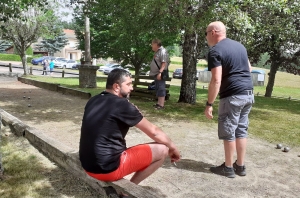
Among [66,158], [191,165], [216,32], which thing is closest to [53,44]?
[66,158]

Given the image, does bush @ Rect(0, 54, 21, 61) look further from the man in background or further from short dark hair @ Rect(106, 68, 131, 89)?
short dark hair @ Rect(106, 68, 131, 89)

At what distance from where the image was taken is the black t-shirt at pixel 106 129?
2748mm

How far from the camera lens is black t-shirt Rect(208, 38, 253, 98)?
11.9 ft

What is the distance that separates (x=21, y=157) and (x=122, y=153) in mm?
2114

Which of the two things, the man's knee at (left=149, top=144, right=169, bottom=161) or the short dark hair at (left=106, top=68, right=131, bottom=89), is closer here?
the short dark hair at (left=106, top=68, right=131, bottom=89)

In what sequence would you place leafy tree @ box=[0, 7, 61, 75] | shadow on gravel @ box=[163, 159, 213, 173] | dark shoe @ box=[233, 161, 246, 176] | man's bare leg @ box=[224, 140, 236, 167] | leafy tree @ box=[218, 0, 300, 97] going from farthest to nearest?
leafy tree @ box=[0, 7, 61, 75]
leafy tree @ box=[218, 0, 300, 97]
shadow on gravel @ box=[163, 159, 213, 173]
dark shoe @ box=[233, 161, 246, 176]
man's bare leg @ box=[224, 140, 236, 167]

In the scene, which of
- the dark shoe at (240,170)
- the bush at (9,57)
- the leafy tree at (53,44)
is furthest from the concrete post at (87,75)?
the leafy tree at (53,44)

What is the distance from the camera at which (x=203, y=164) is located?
4.35 meters

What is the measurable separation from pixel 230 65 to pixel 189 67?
598cm

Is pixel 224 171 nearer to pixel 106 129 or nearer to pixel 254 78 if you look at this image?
pixel 106 129

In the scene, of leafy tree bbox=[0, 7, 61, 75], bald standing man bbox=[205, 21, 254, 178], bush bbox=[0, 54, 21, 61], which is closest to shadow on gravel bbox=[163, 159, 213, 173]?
bald standing man bbox=[205, 21, 254, 178]

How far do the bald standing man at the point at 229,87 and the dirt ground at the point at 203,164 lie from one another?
37 cm

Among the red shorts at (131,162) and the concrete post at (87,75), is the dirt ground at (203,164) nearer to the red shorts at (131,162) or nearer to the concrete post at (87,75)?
the red shorts at (131,162)

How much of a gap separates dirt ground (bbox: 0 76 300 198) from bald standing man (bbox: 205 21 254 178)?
37 cm
